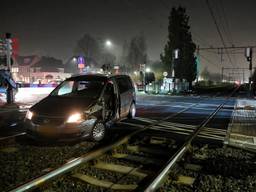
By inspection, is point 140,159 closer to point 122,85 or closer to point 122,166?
point 122,166

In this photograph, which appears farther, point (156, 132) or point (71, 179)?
point (156, 132)

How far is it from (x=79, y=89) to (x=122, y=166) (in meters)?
4.45

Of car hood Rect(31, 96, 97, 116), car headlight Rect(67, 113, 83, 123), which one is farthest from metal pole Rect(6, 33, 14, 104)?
car headlight Rect(67, 113, 83, 123)

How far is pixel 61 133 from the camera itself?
7367 millimetres

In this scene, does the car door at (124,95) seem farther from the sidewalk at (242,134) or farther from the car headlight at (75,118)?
the sidewalk at (242,134)

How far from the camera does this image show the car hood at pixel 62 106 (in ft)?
25.1

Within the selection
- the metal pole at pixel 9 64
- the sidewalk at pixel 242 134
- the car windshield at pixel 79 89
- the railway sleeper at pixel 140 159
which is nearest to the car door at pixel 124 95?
the car windshield at pixel 79 89

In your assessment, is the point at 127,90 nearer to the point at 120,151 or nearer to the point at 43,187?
the point at 120,151

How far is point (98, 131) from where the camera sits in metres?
8.30

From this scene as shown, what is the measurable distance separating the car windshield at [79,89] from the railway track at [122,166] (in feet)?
5.54

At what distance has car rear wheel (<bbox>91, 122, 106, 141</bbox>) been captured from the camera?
806 centimetres

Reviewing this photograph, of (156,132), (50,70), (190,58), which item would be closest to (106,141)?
(156,132)

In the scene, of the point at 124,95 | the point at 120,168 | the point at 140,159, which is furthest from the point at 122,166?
the point at 124,95

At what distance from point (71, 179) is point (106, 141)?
9.97 feet
